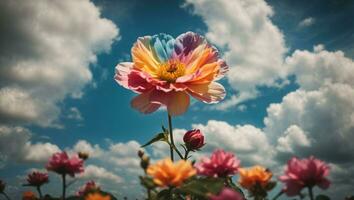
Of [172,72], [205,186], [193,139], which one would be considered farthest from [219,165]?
[172,72]

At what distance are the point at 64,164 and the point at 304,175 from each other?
4.52 ft

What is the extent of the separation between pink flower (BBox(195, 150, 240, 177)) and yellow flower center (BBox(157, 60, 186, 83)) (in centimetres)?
199

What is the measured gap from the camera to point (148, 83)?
11.9 feet

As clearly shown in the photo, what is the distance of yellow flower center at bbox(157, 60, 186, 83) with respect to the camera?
13.2ft

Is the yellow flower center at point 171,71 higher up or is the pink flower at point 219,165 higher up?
the yellow flower center at point 171,71

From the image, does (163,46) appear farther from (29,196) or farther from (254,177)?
(254,177)

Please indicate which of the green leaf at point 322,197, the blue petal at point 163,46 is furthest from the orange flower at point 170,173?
the blue petal at point 163,46

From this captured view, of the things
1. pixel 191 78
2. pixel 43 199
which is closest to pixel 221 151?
pixel 43 199

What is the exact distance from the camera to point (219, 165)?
6.82 ft

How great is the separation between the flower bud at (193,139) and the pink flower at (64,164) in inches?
53.7

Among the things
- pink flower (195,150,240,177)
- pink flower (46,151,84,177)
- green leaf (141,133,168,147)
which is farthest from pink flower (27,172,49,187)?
pink flower (195,150,240,177)

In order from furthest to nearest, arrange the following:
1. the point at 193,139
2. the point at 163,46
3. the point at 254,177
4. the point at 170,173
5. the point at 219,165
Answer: the point at 163,46, the point at 193,139, the point at 219,165, the point at 254,177, the point at 170,173

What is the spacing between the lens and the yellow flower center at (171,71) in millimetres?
4031

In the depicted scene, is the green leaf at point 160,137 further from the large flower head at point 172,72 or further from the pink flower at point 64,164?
the pink flower at point 64,164
